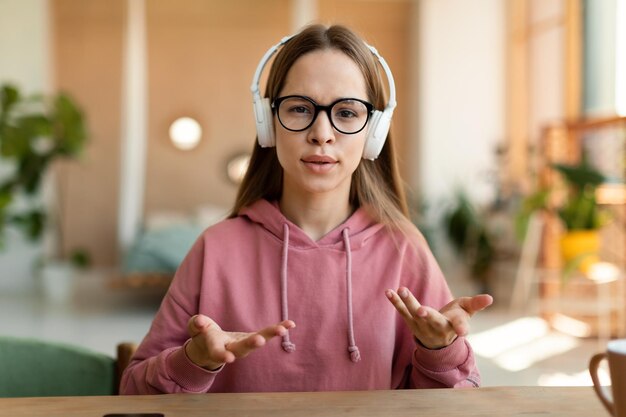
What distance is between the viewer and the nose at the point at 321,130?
108cm

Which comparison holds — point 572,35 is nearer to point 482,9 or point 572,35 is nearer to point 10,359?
point 482,9

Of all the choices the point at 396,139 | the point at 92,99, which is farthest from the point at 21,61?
the point at 396,139

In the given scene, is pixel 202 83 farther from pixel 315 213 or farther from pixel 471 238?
pixel 315 213

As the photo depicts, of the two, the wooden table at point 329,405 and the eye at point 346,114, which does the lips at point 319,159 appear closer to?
the eye at point 346,114

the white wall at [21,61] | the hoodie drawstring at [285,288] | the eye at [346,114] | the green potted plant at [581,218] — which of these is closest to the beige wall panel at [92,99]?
the white wall at [21,61]

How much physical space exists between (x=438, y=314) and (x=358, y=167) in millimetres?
424

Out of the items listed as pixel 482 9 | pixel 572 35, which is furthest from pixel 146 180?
pixel 572 35

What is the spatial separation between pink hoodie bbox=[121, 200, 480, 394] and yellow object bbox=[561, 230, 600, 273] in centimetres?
343

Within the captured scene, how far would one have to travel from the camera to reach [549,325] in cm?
479

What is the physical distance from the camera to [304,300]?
3.82 ft

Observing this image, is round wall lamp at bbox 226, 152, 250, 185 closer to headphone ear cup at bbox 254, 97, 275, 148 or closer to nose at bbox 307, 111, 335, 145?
headphone ear cup at bbox 254, 97, 275, 148

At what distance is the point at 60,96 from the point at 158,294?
168cm

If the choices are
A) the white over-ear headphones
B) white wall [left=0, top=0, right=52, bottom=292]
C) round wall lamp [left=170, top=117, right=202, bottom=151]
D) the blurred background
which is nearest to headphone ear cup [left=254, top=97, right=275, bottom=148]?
the white over-ear headphones

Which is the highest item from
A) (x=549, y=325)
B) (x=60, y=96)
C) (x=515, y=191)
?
(x=60, y=96)
